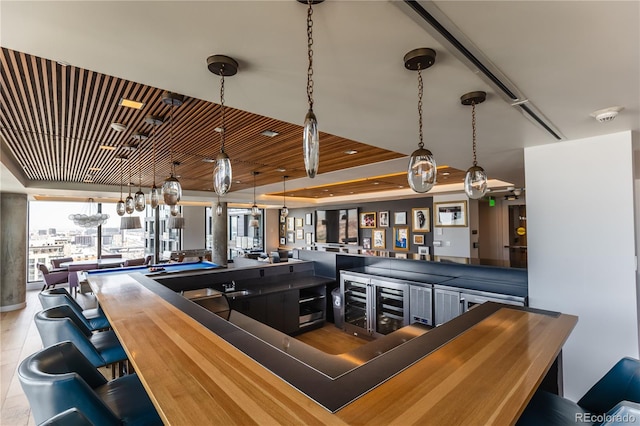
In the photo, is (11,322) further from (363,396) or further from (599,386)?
(599,386)

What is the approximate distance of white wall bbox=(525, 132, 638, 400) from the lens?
2.56 m

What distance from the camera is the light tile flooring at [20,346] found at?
2816mm

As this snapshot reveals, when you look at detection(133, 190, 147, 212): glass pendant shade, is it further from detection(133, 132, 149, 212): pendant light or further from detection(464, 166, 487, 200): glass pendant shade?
detection(464, 166, 487, 200): glass pendant shade

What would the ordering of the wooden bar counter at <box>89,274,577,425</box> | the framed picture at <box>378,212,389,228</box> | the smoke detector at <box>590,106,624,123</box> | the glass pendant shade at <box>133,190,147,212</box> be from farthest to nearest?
the framed picture at <box>378,212,389,228</box> → the glass pendant shade at <box>133,190,147,212</box> → the smoke detector at <box>590,106,624,123</box> → the wooden bar counter at <box>89,274,577,425</box>

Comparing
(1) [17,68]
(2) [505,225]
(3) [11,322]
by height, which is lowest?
(3) [11,322]

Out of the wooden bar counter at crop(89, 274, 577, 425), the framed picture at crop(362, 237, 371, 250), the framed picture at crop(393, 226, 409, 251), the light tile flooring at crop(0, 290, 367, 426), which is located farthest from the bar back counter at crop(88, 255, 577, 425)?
the framed picture at crop(362, 237, 371, 250)

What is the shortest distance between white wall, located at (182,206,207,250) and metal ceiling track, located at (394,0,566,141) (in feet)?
37.2

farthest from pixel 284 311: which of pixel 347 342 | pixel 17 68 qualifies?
pixel 17 68

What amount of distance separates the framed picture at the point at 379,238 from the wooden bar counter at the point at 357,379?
273 inches

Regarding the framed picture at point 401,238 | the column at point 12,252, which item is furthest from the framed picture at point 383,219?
the column at point 12,252

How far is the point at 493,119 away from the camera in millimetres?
2354

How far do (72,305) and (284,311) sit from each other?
8.15 feet

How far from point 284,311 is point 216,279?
43.5 inches

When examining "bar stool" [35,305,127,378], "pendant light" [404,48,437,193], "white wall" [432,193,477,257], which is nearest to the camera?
"pendant light" [404,48,437,193]
